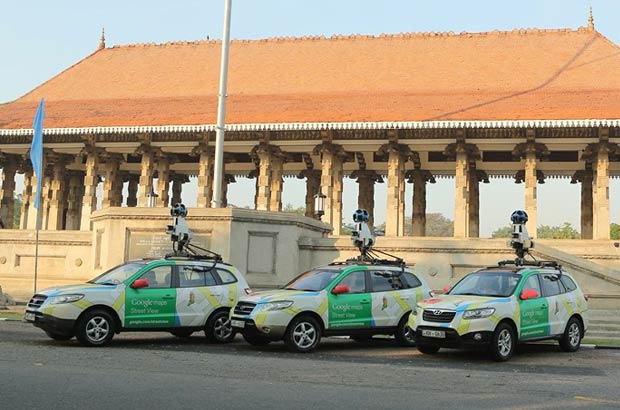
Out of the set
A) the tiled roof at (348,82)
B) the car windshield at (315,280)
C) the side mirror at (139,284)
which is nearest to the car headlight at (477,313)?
the car windshield at (315,280)

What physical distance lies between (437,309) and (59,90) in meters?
27.2

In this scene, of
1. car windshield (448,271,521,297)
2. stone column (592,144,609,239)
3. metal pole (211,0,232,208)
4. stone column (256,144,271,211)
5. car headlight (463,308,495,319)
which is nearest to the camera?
car headlight (463,308,495,319)

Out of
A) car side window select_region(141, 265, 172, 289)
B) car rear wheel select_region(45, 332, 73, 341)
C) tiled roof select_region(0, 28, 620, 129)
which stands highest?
tiled roof select_region(0, 28, 620, 129)

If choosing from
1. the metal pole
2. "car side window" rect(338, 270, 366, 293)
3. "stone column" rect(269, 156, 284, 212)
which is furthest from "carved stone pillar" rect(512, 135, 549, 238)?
"car side window" rect(338, 270, 366, 293)

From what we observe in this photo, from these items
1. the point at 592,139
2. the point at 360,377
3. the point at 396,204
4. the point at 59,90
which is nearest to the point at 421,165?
the point at 396,204

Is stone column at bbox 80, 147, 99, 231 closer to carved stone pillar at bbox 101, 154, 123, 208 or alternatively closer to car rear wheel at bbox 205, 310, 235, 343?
carved stone pillar at bbox 101, 154, 123, 208

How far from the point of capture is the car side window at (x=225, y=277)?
46.7ft

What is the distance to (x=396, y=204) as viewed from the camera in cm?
2944

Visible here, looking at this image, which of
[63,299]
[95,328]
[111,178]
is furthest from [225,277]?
[111,178]

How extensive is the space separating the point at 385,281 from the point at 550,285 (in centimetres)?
291

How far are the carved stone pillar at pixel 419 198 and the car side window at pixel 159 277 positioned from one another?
2312cm

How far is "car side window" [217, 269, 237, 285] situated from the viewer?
560 inches

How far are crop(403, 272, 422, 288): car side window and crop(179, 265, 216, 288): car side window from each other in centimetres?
357

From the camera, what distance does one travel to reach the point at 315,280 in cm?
1367
